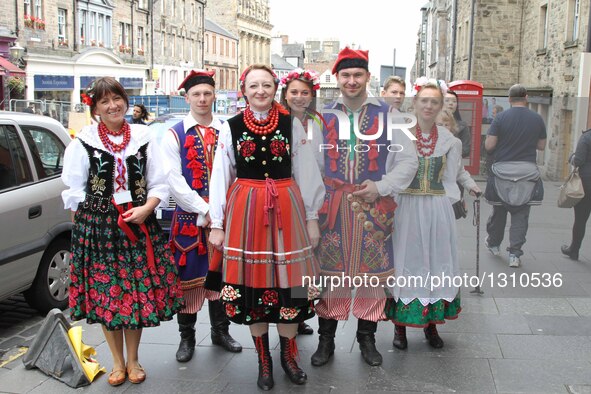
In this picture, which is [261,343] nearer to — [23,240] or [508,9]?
[23,240]

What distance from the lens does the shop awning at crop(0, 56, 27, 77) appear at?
2586 cm

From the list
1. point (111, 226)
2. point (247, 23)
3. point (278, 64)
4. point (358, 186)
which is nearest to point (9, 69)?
point (111, 226)

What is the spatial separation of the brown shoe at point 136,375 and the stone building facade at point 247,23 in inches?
3098

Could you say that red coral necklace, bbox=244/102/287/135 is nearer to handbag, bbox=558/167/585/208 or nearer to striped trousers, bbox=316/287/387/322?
striped trousers, bbox=316/287/387/322

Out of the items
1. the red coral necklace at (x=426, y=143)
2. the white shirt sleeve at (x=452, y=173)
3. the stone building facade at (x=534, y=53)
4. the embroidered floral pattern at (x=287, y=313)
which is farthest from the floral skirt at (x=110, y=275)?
the stone building facade at (x=534, y=53)

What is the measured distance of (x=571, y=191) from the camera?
5652mm

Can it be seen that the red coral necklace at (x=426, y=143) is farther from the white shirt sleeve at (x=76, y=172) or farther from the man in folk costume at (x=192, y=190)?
the white shirt sleeve at (x=76, y=172)

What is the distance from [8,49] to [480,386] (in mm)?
28117

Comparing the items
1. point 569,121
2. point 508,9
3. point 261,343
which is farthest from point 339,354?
point 508,9

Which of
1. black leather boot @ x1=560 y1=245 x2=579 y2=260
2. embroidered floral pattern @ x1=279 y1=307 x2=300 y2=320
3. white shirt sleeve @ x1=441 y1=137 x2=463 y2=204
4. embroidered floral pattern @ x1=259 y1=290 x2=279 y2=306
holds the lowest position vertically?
embroidered floral pattern @ x1=279 y1=307 x2=300 y2=320

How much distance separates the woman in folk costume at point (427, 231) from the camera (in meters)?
4.71

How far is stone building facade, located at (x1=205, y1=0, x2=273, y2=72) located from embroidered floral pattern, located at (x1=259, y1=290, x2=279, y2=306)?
79.0 m

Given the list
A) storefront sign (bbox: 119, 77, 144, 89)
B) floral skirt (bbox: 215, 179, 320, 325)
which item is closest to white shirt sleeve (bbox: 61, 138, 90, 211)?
floral skirt (bbox: 215, 179, 320, 325)

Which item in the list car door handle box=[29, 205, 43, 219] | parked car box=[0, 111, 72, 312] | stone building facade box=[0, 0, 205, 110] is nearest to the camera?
parked car box=[0, 111, 72, 312]
